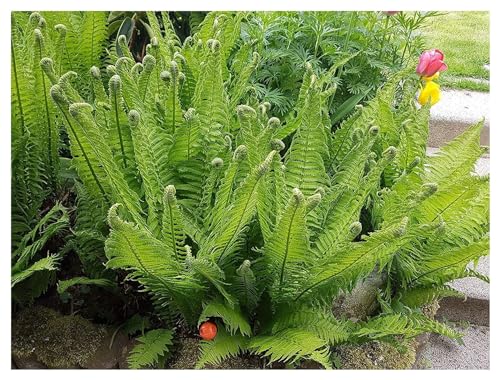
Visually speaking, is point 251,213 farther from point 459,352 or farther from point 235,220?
point 459,352

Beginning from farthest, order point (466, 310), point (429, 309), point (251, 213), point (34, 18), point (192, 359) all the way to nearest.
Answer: point (466, 310), point (429, 309), point (34, 18), point (192, 359), point (251, 213)

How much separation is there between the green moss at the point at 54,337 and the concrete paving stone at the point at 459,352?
1154 millimetres

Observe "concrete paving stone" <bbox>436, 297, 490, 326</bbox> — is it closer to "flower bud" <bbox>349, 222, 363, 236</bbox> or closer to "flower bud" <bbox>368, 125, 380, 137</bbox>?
"flower bud" <bbox>368, 125, 380, 137</bbox>

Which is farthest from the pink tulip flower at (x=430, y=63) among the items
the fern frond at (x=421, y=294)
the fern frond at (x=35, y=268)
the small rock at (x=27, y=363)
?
the small rock at (x=27, y=363)

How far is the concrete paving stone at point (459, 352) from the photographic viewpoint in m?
1.96

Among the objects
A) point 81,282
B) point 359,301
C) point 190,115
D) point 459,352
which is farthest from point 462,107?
point 81,282

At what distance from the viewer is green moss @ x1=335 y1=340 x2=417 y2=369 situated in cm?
143

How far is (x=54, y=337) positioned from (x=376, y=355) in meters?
0.86

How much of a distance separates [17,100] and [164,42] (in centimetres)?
52

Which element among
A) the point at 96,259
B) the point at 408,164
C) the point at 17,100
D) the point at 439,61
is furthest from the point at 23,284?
the point at 439,61

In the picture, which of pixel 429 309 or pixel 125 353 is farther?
pixel 429 309

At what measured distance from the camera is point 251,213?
3.69 ft

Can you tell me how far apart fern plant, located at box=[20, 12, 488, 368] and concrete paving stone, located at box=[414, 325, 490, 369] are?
19.9 inches

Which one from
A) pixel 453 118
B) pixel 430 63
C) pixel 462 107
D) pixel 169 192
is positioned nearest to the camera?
pixel 169 192
